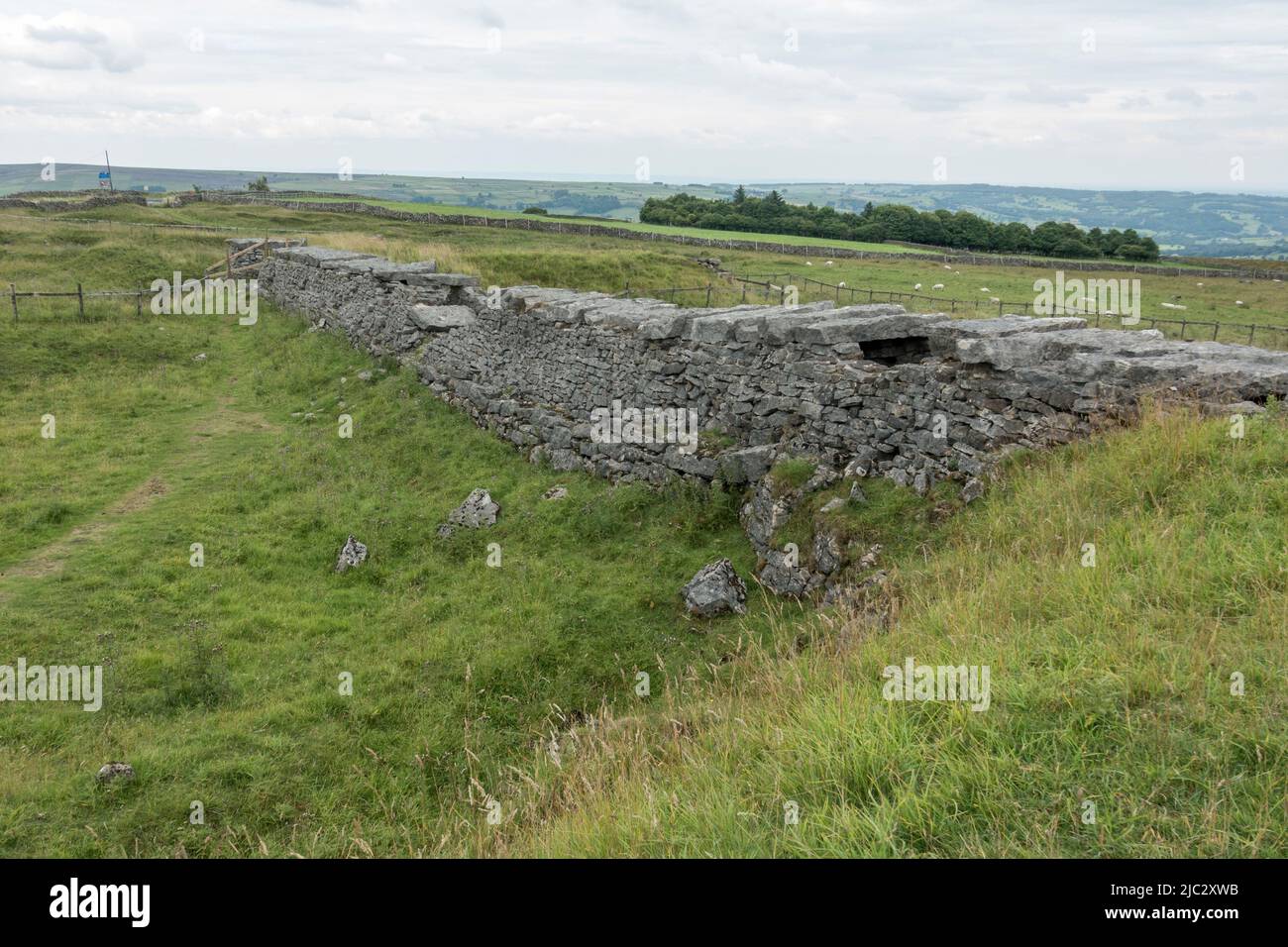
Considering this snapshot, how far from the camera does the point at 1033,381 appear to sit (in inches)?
320

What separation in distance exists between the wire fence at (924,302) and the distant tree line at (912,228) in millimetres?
41264

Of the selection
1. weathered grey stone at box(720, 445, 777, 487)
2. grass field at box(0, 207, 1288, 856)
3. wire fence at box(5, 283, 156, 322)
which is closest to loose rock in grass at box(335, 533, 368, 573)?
grass field at box(0, 207, 1288, 856)

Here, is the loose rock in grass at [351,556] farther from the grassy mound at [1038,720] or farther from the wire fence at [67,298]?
the wire fence at [67,298]

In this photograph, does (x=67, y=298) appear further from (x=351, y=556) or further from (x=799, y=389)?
(x=799, y=389)

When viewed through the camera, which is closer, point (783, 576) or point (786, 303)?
point (783, 576)

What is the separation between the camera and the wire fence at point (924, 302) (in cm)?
2948

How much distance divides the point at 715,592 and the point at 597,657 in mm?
1559

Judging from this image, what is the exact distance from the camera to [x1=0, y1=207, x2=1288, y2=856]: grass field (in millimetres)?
3742

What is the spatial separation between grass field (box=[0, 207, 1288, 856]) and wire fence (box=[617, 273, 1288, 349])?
16.7 metres

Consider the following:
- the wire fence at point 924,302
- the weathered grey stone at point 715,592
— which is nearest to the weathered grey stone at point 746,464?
the weathered grey stone at point 715,592

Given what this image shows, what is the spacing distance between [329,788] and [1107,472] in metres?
7.25

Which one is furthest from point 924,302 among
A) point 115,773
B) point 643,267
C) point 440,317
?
point 115,773

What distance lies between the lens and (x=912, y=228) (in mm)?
86125
